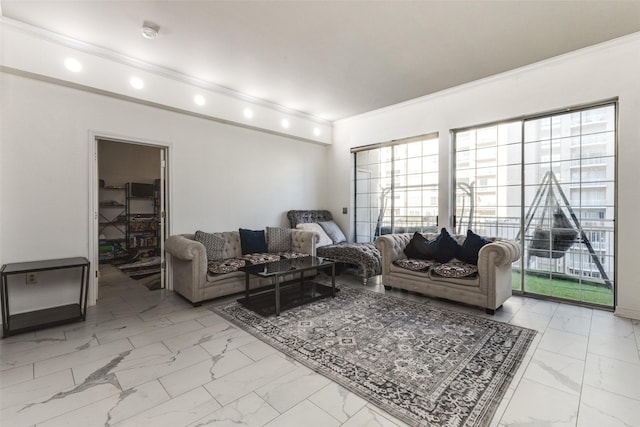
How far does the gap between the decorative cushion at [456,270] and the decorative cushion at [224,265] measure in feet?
8.20

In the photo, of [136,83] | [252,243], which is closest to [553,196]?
[252,243]

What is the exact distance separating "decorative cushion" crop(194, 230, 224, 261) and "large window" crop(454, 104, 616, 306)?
3.77 m

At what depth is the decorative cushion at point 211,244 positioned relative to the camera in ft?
12.9

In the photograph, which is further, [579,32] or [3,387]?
[579,32]

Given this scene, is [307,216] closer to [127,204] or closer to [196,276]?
[196,276]

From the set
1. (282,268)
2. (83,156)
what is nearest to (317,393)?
(282,268)

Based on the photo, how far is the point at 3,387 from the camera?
6.35ft

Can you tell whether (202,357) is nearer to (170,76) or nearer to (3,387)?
(3,387)

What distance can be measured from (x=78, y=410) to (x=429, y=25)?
4.10 metres

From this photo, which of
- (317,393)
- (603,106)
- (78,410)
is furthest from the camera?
(603,106)

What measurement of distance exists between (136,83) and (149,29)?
983 millimetres

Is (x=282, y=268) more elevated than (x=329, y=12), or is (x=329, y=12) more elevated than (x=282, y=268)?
(x=329, y=12)

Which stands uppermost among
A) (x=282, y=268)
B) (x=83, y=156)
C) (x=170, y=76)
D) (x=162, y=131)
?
(x=170, y=76)

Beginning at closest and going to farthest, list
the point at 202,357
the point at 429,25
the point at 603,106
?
1. the point at 202,357
2. the point at 429,25
3. the point at 603,106
